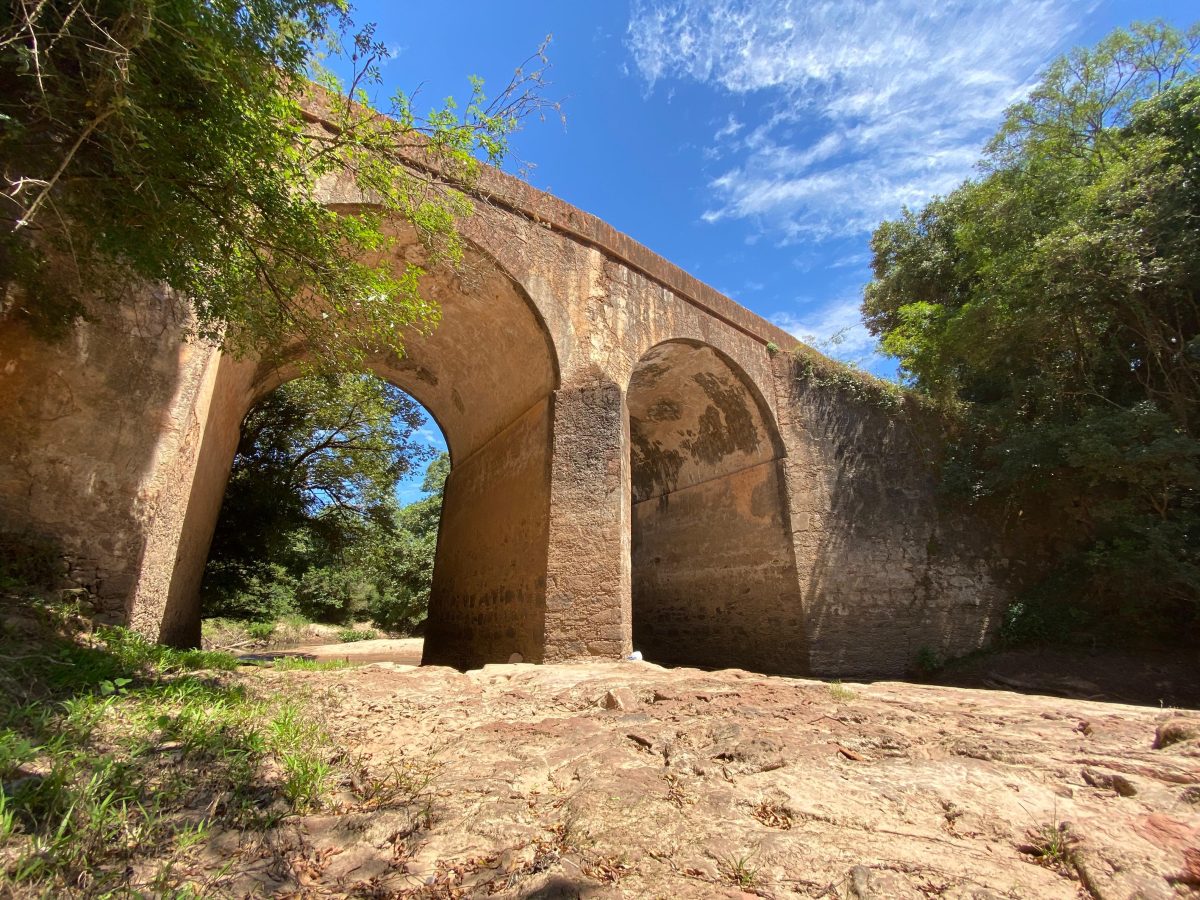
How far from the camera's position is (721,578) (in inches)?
364

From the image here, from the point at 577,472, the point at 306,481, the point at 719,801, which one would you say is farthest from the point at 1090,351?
the point at 306,481

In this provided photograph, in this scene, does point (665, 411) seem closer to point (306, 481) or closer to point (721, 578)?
point (721, 578)

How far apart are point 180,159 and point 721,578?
8.26 meters

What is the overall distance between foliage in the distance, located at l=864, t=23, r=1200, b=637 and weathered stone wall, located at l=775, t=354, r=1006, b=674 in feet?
2.03

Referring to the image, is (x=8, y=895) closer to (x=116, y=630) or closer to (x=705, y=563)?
(x=116, y=630)

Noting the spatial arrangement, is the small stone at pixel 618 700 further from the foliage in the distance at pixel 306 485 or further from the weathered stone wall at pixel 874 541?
the foliage in the distance at pixel 306 485

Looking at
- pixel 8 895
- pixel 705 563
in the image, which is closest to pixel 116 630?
pixel 8 895

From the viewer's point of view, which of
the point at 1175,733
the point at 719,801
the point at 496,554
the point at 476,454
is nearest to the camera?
the point at 719,801

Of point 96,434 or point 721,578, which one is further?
point 721,578

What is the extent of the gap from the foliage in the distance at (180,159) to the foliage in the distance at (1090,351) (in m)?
8.45

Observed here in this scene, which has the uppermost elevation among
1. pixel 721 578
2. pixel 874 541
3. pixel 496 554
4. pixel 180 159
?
pixel 180 159

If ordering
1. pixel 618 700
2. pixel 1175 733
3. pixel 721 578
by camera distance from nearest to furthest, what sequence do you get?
pixel 1175 733 → pixel 618 700 → pixel 721 578

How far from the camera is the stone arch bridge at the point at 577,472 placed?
4156 millimetres

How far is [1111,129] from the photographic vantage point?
9734 mm
